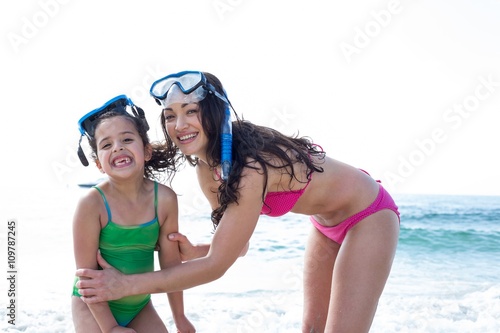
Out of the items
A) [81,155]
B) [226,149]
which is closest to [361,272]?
[226,149]

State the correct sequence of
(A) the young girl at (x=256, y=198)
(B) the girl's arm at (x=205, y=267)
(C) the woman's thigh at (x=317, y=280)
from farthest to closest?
(C) the woman's thigh at (x=317, y=280)
(A) the young girl at (x=256, y=198)
(B) the girl's arm at (x=205, y=267)

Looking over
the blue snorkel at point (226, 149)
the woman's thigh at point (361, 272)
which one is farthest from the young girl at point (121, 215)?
the woman's thigh at point (361, 272)

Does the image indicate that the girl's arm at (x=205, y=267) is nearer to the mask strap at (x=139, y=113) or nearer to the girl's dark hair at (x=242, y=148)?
the girl's dark hair at (x=242, y=148)

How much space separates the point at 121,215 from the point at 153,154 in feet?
1.63

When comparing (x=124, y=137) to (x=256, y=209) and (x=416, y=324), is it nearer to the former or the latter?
(x=256, y=209)

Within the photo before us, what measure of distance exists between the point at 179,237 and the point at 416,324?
4.90m

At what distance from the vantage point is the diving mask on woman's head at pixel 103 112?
3.38 m

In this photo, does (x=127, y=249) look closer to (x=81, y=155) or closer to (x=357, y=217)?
(x=81, y=155)

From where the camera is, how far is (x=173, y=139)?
129 inches

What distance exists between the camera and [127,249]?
10.9 ft

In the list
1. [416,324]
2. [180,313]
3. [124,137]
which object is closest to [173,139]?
[124,137]

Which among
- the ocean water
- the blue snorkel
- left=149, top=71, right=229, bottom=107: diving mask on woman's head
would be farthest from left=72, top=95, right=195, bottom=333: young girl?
the ocean water

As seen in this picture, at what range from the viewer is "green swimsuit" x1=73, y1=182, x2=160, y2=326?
3.27 meters

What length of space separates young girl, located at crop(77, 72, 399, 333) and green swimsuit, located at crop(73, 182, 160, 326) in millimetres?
136
